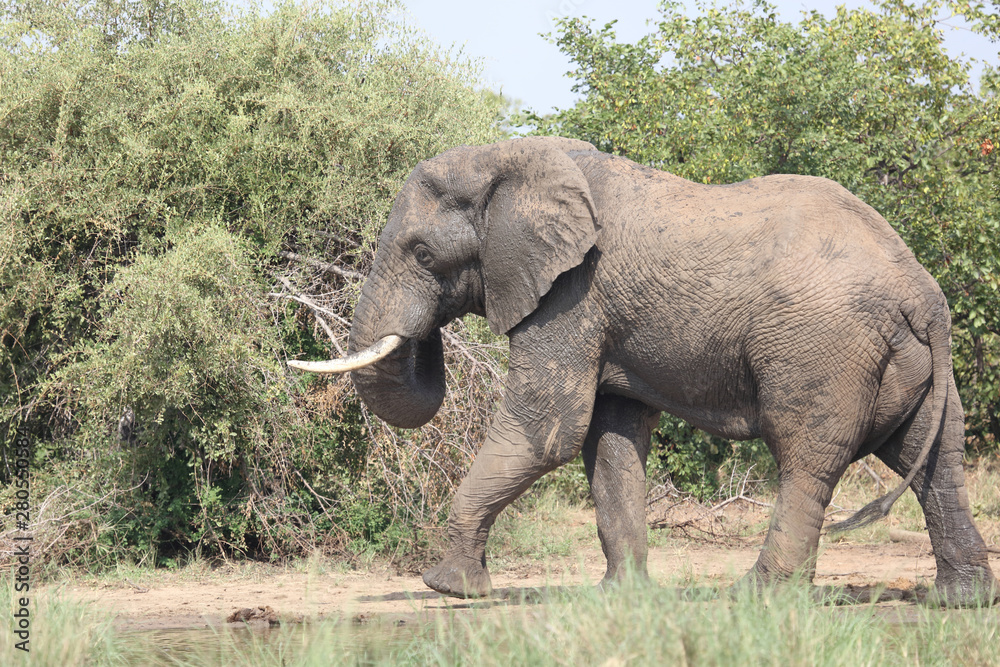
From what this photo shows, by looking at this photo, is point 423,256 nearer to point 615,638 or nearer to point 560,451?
point 560,451

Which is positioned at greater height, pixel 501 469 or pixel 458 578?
pixel 501 469

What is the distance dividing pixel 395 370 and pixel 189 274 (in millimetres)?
1863

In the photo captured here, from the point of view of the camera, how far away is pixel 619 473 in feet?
20.9

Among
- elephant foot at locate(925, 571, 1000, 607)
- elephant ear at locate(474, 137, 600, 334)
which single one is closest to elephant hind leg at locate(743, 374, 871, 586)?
elephant foot at locate(925, 571, 1000, 607)

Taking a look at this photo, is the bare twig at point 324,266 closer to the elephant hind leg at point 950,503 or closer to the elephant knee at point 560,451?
the elephant knee at point 560,451

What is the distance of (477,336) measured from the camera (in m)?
9.02

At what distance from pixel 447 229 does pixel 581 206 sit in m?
0.83

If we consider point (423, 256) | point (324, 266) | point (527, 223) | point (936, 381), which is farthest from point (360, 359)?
point (936, 381)

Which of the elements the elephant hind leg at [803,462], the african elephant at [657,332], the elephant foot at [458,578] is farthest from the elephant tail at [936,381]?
the elephant foot at [458,578]

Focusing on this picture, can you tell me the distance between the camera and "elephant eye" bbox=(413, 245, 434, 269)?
6.33 metres

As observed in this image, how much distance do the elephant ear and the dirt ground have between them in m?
1.52

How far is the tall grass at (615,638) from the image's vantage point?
3.63 meters

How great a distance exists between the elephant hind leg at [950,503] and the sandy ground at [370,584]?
0.64 m

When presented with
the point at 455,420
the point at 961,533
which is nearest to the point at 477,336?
the point at 455,420
